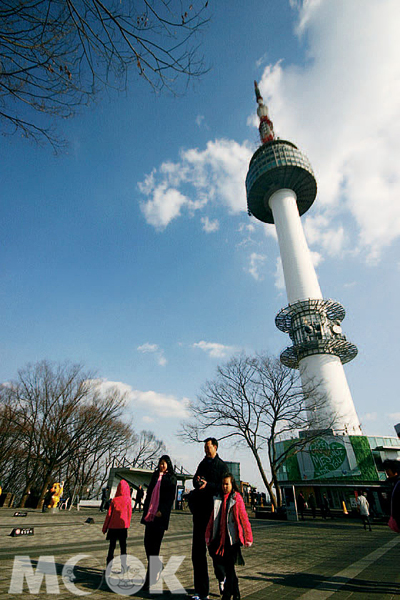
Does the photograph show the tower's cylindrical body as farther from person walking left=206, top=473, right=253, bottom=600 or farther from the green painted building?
person walking left=206, top=473, right=253, bottom=600

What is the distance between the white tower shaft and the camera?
37656 mm

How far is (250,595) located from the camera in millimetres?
3938

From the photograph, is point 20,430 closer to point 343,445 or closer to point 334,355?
point 343,445

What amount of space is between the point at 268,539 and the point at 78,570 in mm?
7015

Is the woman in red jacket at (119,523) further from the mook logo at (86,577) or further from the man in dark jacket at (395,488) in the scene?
the man in dark jacket at (395,488)

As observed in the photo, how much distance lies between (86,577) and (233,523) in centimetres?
248

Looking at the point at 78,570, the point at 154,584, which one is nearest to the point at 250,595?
the point at 154,584

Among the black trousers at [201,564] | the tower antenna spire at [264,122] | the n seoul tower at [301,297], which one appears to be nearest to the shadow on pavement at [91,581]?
the black trousers at [201,564]

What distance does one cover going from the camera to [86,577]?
4.36m

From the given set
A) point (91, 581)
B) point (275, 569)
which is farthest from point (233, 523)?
point (275, 569)

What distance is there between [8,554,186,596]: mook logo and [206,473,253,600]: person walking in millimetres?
803

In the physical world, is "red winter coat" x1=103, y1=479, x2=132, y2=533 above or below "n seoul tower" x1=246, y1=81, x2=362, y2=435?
below

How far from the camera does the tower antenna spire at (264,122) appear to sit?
63072 millimetres

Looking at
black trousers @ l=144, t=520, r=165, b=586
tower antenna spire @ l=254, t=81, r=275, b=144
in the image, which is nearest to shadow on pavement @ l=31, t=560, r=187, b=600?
black trousers @ l=144, t=520, r=165, b=586
